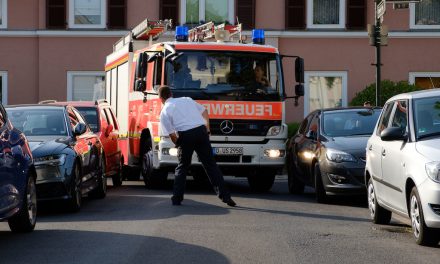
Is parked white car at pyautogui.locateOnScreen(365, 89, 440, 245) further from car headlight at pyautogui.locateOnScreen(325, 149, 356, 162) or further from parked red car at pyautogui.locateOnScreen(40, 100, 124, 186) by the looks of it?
parked red car at pyautogui.locateOnScreen(40, 100, 124, 186)

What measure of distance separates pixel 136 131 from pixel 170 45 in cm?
251

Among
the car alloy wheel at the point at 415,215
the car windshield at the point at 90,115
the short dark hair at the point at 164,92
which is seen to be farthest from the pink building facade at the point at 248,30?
the car alloy wheel at the point at 415,215

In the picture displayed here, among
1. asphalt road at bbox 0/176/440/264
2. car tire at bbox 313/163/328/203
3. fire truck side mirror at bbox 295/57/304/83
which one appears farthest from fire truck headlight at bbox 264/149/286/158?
asphalt road at bbox 0/176/440/264

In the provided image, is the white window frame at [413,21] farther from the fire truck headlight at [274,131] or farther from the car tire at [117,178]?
the fire truck headlight at [274,131]

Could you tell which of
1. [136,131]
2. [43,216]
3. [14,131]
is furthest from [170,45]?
[14,131]

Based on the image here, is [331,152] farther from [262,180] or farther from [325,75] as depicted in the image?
[325,75]

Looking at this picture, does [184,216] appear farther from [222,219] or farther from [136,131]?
[136,131]

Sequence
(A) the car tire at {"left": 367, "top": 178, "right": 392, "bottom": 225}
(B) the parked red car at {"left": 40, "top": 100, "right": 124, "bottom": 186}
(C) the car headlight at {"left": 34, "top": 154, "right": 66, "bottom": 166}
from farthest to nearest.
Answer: (B) the parked red car at {"left": 40, "top": 100, "right": 124, "bottom": 186}, (C) the car headlight at {"left": 34, "top": 154, "right": 66, "bottom": 166}, (A) the car tire at {"left": 367, "top": 178, "right": 392, "bottom": 225}

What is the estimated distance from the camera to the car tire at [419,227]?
10.2m

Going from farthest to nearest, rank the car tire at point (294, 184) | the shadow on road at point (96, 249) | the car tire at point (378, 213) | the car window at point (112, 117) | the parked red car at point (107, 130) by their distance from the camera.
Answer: the car window at point (112, 117)
the parked red car at point (107, 130)
the car tire at point (294, 184)
the car tire at point (378, 213)
the shadow on road at point (96, 249)

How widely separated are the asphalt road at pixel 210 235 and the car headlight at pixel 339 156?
0.69 metres

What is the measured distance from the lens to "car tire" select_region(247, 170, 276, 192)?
1864 cm

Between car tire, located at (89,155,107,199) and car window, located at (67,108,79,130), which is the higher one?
car window, located at (67,108,79,130)

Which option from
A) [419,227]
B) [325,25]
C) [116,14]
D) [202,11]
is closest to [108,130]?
[419,227]
